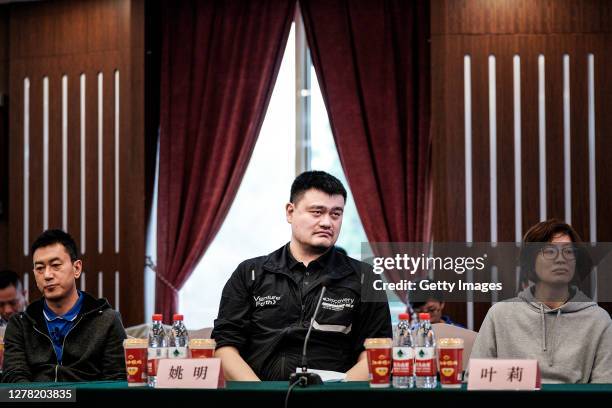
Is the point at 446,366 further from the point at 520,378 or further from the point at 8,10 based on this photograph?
the point at 8,10

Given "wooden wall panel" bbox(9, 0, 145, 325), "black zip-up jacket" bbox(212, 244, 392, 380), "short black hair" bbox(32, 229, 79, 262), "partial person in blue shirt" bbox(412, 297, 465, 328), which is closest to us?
"black zip-up jacket" bbox(212, 244, 392, 380)

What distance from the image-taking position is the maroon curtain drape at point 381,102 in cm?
633

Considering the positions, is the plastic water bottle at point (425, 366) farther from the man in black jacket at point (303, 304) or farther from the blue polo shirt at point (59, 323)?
the blue polo shirt at point (59, 323)

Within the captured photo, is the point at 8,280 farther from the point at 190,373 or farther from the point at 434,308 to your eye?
the point at 190,373

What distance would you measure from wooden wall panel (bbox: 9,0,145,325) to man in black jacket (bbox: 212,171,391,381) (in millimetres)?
2840

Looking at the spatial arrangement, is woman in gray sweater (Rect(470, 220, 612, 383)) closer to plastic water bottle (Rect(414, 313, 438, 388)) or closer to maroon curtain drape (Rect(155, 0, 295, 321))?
plastic water bottle (Rect(414, 313, 438, 388))

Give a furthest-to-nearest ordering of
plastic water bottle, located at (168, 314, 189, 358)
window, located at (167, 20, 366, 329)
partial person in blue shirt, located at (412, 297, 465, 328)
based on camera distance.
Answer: window, located at (167, 20, 366, 329)
partial person in blue shirt, located at (412, 297, 465, 328)
plastic water bottle, located at (168, 314, 189, 358)

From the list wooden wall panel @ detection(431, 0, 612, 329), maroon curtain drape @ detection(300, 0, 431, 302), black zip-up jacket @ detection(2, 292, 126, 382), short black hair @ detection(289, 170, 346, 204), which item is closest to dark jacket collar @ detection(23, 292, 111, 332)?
black zip-up jacket @ detection(2, 292, 126, 382)

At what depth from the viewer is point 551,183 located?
5.89 metres

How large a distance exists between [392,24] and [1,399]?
430cm

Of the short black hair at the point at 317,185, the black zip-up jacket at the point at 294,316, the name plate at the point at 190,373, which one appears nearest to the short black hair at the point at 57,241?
the black zip-up jacket at the point at 294,316

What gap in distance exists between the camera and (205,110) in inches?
259

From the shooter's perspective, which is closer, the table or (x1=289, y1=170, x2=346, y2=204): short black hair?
the table

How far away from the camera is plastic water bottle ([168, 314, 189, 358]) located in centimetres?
289
